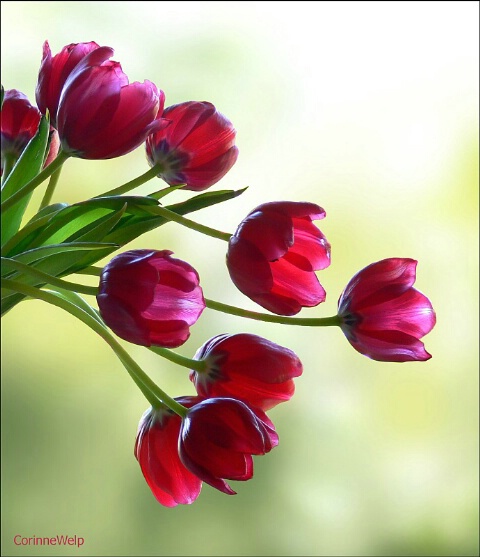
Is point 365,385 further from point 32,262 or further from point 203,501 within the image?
point 32,262

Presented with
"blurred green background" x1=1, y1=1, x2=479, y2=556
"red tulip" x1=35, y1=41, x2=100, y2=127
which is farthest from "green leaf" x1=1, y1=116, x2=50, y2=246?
"blurred green background" x1=1, y1=1, x2=479, y2=556

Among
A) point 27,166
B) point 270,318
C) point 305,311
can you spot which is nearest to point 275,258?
point 270,318

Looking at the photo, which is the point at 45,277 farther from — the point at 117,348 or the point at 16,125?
the point at 16,125

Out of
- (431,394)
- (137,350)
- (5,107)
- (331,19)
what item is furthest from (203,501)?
(5,107)

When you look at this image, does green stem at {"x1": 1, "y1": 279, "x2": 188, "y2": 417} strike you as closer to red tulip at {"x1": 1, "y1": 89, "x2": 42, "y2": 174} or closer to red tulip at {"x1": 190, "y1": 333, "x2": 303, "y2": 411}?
red tulip at {"x1": 190, "y1": 333, "x2": 303, "y2": 411}

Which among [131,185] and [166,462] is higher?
[131,185]
